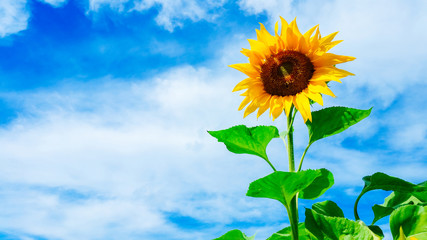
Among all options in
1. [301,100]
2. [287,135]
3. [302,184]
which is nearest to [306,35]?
[301,100]

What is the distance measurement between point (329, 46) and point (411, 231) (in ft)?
2.87

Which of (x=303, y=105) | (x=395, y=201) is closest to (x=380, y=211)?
(x=395, y=201)

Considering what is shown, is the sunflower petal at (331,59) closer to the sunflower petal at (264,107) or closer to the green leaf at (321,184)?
the sunflower petal at (264,107)

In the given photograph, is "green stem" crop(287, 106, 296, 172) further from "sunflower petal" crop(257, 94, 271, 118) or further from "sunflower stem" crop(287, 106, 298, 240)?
"sunflower petal" crop(257, 94, 271, 118)

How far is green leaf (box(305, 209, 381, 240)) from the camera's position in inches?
66.2

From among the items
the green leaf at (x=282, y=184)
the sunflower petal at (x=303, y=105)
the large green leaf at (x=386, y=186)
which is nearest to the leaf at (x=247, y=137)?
the sunflower petal at (x=303, y=105)

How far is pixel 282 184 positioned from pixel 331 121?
1.57ft

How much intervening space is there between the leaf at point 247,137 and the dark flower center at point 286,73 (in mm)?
194

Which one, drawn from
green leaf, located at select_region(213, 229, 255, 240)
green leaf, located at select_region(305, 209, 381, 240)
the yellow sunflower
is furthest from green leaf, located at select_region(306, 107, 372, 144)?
green leaf, located at select_region(213, 229, 255, 240)

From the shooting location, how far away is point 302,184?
5.87 ft

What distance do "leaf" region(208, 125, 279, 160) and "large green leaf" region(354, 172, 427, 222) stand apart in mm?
532

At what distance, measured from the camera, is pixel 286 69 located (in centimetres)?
206

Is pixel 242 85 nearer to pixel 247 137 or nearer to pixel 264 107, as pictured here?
pixel 264 107

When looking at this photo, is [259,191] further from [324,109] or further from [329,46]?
[329,46]
